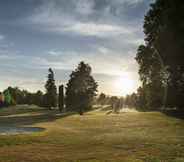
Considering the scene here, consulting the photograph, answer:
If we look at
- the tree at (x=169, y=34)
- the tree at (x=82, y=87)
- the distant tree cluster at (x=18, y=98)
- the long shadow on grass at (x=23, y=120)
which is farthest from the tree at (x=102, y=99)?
the tree at (x=169, y=34)

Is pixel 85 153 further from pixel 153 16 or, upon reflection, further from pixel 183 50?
pixel 153 16

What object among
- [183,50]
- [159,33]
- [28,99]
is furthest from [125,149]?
[28,99]

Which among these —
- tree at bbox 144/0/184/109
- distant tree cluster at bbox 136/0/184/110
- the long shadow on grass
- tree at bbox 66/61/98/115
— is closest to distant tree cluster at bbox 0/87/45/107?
tree at bbox 66/61/98/115

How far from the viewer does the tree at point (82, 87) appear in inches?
2960

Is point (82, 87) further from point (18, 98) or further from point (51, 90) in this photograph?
point (18, 98)

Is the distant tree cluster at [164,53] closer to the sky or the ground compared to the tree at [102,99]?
closer to the sky

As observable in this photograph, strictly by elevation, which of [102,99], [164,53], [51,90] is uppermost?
[164,53]

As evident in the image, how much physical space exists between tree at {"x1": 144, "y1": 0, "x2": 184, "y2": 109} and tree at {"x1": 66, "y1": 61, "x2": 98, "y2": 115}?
124 feet

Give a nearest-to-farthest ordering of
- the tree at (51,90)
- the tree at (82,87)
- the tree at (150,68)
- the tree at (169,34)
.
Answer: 1. the tree at (169,34)
2. the tree at (150,68)
3. the tree at (82,87)
4. the tree at (51,90)

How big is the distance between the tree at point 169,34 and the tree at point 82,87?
3773 cm

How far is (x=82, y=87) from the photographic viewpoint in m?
74.8

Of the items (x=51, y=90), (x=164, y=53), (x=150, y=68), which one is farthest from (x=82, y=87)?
(x=164, y=53)

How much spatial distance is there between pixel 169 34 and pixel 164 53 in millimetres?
2376

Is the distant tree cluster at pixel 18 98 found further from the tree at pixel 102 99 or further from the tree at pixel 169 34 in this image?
the tree at pixel 169 34
